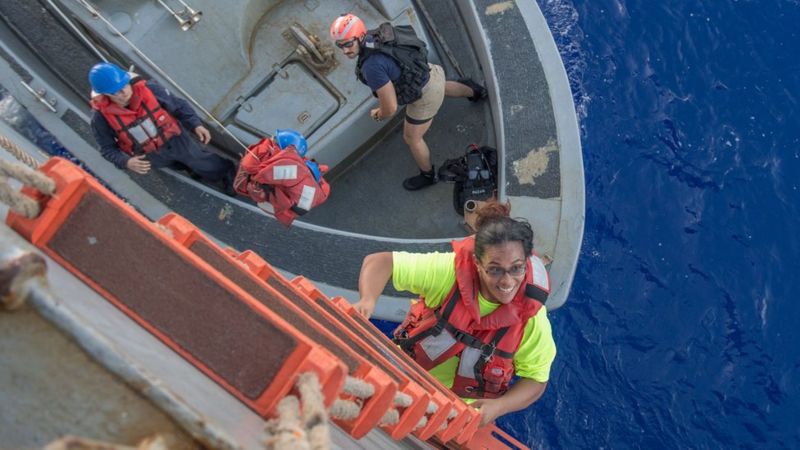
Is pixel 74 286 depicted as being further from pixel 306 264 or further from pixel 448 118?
pixel 448 118

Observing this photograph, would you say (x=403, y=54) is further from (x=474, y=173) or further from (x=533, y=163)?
(x=533, y=163)

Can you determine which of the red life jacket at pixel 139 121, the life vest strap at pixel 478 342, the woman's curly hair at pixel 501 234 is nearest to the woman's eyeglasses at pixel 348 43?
the red life jacket at pixel 139 121

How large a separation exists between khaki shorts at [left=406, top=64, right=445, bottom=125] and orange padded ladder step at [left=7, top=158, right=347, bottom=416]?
3428 mm

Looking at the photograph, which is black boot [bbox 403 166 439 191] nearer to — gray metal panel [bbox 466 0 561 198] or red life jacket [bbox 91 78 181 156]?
gray metal panel [bbox 466 0 561 198]

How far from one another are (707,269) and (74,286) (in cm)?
541

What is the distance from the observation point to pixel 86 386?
1160mm

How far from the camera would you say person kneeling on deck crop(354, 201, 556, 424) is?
3.08m

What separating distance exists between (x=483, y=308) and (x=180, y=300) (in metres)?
1.98

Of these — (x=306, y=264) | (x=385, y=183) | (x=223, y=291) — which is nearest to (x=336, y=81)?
(x=385, y=183)

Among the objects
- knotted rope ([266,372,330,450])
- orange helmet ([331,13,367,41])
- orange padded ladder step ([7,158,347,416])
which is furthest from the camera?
orange helmet ([331,13,367,41])

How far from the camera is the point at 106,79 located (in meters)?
3.92

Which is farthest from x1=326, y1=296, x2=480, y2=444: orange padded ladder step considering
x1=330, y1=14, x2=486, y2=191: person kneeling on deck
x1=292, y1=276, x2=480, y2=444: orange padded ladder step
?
x1=330, y1=14, x2=486, y2=191: person kneeling on deck

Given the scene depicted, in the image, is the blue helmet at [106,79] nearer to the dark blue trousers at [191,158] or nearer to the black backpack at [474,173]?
the dark blue trousers at [191,158]

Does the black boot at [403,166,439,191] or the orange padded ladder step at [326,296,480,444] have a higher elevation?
the orange padded ladder step at [326,296,480,444]
